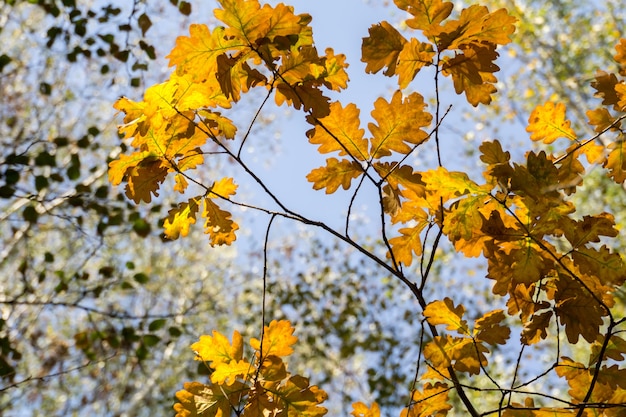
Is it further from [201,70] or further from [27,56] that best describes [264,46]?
[27,56]

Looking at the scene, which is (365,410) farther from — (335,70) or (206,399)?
(335,70)

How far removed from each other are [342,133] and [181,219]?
383mm

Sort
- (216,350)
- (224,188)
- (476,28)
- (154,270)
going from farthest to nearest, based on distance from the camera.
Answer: (154,270)
(224,188)
(216,350)
(476,28)

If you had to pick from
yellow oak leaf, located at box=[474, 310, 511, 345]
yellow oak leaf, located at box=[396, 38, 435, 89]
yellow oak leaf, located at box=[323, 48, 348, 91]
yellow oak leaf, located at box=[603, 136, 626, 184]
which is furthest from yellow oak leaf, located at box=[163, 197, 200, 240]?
yellow oak leaf, located at box=[603, 136, 626, 184]

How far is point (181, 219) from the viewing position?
1.08 meters

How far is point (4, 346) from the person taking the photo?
7.90 feet

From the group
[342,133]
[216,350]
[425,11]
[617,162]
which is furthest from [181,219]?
[617,162]

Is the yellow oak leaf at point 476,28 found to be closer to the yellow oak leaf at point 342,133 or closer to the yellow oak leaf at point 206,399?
the yellow oak leaf at point 342,133

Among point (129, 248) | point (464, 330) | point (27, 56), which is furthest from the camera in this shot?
point (129, 248)

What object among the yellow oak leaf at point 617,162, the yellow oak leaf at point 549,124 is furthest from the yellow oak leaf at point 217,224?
the yellow oak leaf at point 617,162

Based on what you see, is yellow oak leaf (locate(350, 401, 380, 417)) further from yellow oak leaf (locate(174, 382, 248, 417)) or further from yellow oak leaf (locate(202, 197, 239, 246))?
yellow oak leaf (locate(202, 197, 239, 246))

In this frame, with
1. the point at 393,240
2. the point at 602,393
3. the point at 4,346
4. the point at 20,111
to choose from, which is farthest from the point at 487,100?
the point at 20,111

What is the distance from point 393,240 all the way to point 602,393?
1.69ft

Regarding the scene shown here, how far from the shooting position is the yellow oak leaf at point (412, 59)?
986mm
